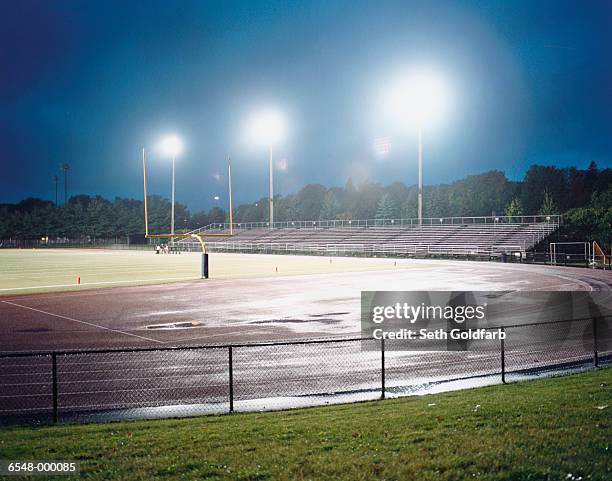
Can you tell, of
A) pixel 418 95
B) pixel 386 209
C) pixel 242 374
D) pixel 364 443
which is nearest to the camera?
pixel 364 443

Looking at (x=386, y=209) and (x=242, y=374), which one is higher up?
(x=386, y=209)

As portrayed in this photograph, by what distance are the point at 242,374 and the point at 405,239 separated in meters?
63.0

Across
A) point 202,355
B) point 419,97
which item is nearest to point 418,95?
point 419,97

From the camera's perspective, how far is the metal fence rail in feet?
33.4

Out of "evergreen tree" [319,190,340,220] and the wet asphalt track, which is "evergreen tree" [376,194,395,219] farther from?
the wet asphalt track

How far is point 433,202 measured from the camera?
377 feet

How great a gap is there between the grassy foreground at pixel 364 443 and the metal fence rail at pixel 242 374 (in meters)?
1.14

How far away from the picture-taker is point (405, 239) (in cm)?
7400

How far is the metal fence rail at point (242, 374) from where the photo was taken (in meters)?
10.2

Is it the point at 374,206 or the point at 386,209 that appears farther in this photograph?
the point at 374,206

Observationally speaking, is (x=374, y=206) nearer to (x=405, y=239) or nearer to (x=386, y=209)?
(x=386, y=209)

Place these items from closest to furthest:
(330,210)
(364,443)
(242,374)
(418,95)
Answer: (364,443), (242,374), (418,95), (330,210)

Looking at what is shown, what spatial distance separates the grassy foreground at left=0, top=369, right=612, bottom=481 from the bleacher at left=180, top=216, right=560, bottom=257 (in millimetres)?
47865

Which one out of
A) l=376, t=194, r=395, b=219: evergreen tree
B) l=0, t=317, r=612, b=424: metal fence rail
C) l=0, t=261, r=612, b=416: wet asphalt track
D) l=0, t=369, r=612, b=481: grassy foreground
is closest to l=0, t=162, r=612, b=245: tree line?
l=376, t=194, r=395, b=219: evergreen tree
